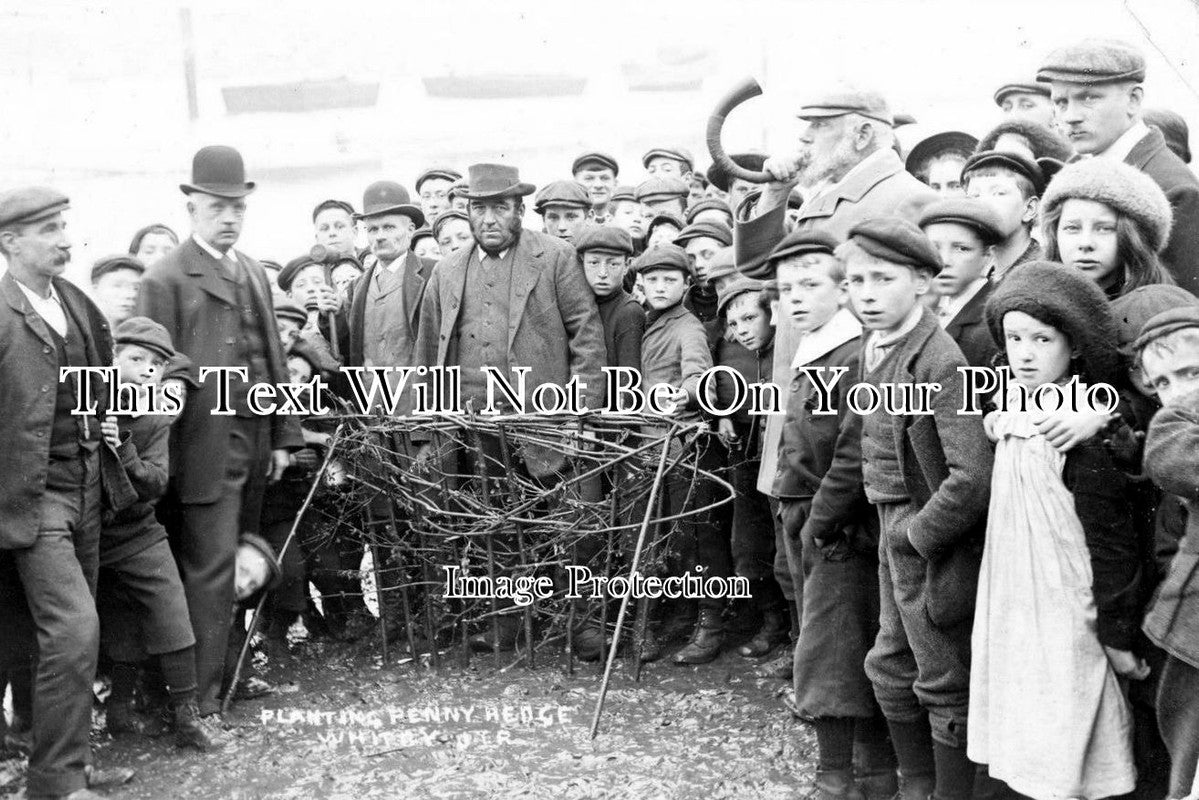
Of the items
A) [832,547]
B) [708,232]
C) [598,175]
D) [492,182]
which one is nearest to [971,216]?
[832,547]

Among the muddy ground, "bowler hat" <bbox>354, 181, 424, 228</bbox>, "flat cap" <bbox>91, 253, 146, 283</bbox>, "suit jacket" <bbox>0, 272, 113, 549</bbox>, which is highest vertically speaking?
"bowler hat" <bbox>354, 181, 424, 228</bbox>

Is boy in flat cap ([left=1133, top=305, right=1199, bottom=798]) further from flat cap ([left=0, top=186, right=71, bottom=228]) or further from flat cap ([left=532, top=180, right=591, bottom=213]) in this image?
flat cap ([left=532, top=180, right=591, bottom=213])

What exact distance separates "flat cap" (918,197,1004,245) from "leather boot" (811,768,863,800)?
5.99 ft

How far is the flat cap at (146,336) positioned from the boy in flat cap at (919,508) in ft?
9.39

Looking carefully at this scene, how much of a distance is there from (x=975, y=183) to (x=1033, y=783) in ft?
6.71

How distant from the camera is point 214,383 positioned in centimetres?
552

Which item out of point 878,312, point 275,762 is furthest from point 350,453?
point 878,312

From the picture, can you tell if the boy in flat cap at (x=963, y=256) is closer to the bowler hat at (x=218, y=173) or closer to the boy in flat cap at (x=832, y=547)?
the boy in flat cap at (x=832, y=547)

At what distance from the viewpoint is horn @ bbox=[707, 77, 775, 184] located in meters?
4.90

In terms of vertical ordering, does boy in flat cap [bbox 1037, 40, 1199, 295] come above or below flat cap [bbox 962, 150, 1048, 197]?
above

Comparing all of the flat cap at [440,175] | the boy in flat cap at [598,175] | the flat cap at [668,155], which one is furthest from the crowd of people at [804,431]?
the flat cap at [440,175]

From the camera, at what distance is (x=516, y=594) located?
5676 millimetres

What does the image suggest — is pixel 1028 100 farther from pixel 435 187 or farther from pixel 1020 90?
pixel 435 187

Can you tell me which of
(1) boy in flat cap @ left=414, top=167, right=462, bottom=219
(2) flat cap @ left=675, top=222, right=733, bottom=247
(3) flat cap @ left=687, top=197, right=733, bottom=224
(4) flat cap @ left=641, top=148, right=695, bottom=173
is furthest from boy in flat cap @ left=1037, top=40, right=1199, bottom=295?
(1) boy in flat cap @ left=414, top=167, right=462, bottom=219
